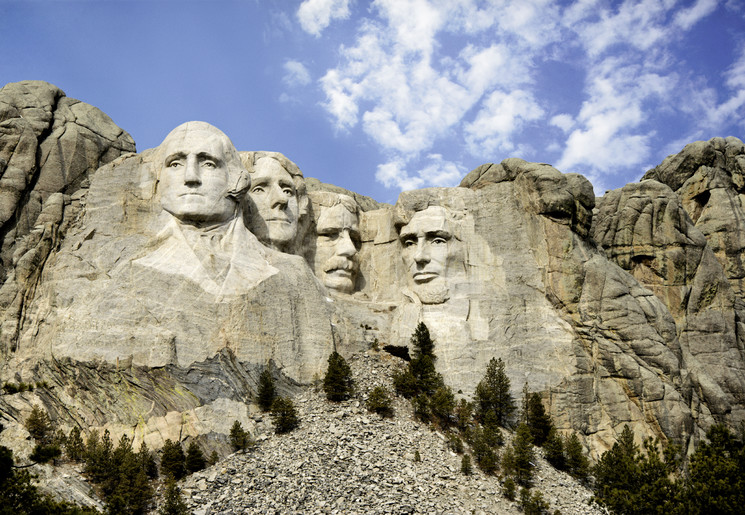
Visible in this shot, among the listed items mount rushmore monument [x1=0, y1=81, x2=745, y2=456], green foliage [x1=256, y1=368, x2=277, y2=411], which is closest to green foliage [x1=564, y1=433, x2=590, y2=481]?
mount rushmore monument [x1=0, y1=81, x2=745, y2=456]

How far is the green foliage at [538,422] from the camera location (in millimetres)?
29703

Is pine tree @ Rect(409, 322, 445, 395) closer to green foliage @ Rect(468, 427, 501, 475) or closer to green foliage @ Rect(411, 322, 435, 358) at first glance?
green foliage @ Rect(411, 322, 435, 358)

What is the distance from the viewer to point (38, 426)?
26.5m

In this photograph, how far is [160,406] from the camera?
27.2 metres

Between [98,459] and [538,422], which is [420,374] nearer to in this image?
[538,422]

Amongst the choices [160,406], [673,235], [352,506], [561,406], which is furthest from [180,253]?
[673,235]

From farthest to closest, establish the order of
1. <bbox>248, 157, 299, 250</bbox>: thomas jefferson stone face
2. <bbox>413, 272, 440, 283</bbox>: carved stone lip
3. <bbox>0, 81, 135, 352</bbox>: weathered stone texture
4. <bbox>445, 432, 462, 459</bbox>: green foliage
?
1. <bbox>413, 272, 440, 283</bbox>: carved stone lip
2. <bbox>248, 157, 299, 250</bbox>: thomas jefferson stone face
3. <bbox>0, 81, 135, 352</bbox>: weathered stone texture
4. <bbox>445, 432, 462, 459</bbox>: green foliage

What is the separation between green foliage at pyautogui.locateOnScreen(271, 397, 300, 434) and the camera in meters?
27.2

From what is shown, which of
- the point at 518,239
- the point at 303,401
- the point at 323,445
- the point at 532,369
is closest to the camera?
the point at 323,445

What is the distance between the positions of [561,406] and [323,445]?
27.9 feet

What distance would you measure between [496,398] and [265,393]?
292 inches

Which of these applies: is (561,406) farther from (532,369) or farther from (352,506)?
(352,506)

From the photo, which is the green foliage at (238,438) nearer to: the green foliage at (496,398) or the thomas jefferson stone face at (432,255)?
the green foliage at (496,398)

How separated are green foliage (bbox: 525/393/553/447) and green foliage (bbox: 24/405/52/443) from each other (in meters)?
14.6
